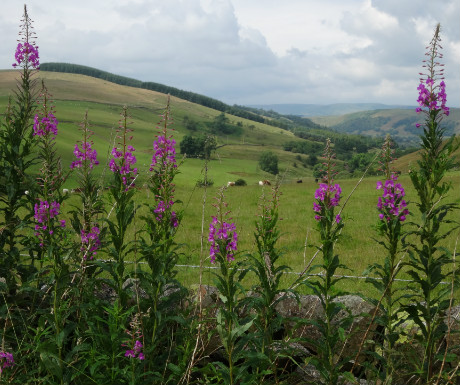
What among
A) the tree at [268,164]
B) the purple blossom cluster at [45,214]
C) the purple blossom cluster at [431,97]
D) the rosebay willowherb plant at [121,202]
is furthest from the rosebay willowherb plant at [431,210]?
the tree at [268,164]

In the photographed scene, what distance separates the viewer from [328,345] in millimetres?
4789

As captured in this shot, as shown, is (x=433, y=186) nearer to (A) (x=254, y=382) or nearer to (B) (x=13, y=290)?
(A) (x=254, y=382)

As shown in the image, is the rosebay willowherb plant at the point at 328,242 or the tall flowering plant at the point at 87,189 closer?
the rosebay willowherb plant at the point at 328,242

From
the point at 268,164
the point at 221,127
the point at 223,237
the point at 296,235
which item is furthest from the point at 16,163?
the point at 221,127

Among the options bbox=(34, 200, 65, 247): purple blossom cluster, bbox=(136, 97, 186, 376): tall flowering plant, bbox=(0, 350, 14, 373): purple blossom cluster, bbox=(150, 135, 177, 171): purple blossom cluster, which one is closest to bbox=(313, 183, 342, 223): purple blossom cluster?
bbox=(136, 97, 186, 376): tall flowering plant

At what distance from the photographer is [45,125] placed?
576 cm

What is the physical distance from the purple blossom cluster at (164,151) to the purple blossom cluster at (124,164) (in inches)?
16.0

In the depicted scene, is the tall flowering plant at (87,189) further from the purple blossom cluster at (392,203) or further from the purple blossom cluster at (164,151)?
the purple blossom cluster at (392,203)

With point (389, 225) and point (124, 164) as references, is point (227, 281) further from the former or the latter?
point (389, 225)

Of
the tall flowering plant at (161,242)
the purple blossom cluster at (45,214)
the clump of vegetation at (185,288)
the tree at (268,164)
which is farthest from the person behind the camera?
the tree at (268,164)

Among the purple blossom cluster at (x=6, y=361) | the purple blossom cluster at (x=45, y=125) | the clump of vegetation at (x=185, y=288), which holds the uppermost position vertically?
the purple blossom cluster at (x=45, y=125)

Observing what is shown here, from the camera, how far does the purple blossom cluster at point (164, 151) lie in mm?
5410

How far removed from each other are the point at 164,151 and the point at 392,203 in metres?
2.74

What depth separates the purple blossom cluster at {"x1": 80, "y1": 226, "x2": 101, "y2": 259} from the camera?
17.0 feet
